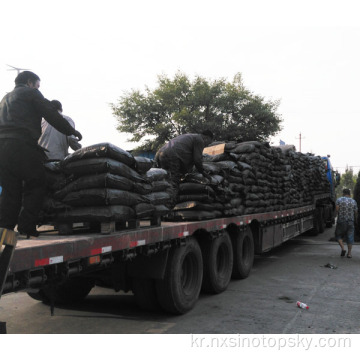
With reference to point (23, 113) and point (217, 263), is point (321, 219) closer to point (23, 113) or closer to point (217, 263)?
point (217, 263)

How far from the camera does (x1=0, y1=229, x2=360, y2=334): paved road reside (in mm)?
4742

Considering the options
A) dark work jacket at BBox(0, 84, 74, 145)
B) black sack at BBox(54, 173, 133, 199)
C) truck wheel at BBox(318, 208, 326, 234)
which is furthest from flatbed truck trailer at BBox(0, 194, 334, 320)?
truck wheel at BBox(318, 208, 326, 234)

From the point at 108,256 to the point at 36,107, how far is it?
1571 mm

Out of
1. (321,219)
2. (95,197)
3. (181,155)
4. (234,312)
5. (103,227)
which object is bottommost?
(234,312)

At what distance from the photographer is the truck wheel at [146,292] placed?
5.09 metres

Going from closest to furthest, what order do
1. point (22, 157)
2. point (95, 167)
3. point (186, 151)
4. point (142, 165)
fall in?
1. point (22, 157)
2. point (95, 167)
3. point (142, 165)
4. point (186, 151)

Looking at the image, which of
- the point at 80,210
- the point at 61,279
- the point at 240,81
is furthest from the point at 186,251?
the point at 240,81

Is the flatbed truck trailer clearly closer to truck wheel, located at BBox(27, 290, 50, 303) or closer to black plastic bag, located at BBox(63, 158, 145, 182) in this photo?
truck wheel, located at BBox(27, 290, 50, 303)

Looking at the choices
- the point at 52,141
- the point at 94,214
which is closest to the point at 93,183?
the point at 94,214

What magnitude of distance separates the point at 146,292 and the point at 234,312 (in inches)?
49.3

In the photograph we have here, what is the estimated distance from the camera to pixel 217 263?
6.86m

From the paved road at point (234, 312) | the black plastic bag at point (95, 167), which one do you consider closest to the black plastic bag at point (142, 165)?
the black plastic bag at point (95, 167)

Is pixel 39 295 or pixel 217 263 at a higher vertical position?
pixel 217 263

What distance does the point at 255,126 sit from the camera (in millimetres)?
28141
